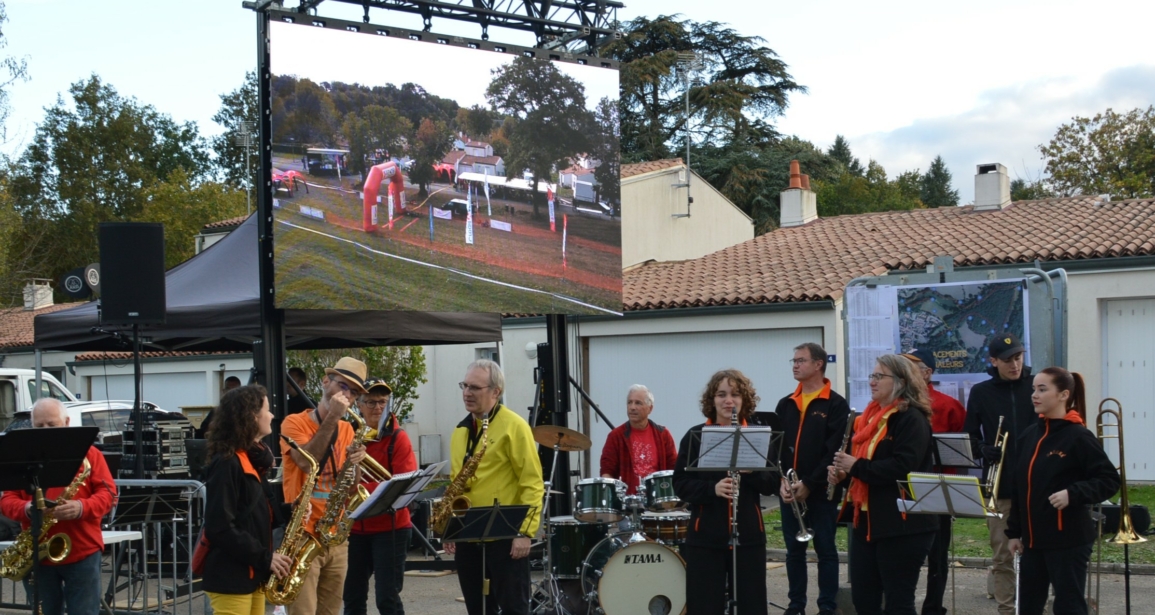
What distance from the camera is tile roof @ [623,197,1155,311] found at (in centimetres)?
2042

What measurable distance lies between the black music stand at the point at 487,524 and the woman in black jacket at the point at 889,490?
197 cm

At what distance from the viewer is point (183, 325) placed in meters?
10.1

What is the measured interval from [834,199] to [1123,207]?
27412 mm

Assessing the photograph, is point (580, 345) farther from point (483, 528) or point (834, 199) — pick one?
point (834, 199)

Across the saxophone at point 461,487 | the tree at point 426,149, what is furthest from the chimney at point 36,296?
the saxophone at point 461,487

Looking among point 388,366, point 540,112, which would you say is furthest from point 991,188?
point 540,112

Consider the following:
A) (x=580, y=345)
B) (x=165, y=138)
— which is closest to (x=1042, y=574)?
(x=580, y=345)

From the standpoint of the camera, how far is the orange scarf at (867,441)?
6625mm

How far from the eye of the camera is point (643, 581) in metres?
8.02

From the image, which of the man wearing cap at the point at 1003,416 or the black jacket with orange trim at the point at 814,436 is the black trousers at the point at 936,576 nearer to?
the man wearing cap at the point at 1003,416

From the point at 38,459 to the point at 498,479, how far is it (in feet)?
8.18

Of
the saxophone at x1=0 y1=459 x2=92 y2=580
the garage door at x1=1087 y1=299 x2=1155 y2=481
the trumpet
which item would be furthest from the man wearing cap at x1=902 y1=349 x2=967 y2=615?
the garage door at x1=1087 y1=299 x2=1155 y2=481

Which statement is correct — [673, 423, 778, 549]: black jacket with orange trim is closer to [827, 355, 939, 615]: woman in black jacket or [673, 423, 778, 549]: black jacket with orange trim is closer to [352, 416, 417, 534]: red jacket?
[827, 355, 939, 615]: woman in black jacket

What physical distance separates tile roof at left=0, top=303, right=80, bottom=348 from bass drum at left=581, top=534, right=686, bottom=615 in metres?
30.0
